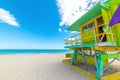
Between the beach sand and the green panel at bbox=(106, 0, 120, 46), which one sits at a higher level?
the green panel at bbox=(106, 0, 120, 46)

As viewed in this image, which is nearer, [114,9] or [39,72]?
[114,9]

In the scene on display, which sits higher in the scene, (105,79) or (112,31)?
(112,31)

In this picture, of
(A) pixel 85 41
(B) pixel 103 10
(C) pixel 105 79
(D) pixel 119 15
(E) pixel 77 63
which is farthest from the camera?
(E) pixel 77 63

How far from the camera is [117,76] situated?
5.27m

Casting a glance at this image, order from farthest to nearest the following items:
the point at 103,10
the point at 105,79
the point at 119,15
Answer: the point at 103,10, the point at 105,79, the point at 119,15

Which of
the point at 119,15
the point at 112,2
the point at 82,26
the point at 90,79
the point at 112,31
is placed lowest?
the point at 90,79

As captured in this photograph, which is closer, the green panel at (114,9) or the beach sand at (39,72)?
the green panel at (114,9)

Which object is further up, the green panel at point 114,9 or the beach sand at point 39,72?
the green panel at point 114,9

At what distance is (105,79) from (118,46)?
7.94 feet

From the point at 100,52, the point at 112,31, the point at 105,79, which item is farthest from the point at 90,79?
the point at 112,31

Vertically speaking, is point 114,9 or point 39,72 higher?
point 114,9

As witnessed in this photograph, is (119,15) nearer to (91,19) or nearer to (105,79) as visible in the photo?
(105,79)

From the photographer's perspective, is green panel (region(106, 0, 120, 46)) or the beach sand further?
the beach sand

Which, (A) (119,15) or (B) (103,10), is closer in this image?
(A) (119,15)
